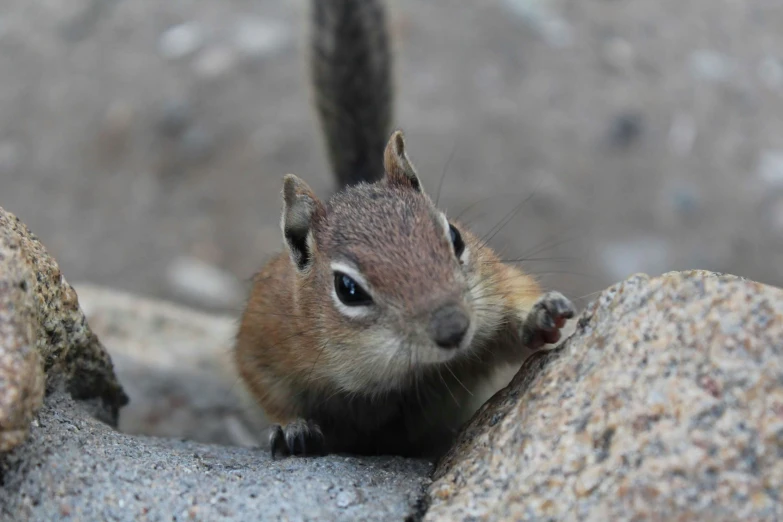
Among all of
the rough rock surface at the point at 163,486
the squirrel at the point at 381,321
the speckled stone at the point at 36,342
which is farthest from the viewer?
the squirrel at the point at 381,321

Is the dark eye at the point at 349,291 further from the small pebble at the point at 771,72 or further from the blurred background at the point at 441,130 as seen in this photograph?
the small pebble at the point at 771,72

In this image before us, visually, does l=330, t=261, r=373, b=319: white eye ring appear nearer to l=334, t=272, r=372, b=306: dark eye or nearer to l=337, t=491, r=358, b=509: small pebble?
l=334, t=272, r=372, b=306: dark eye

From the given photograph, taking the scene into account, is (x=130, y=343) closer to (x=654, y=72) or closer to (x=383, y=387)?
(x=383, y=387)

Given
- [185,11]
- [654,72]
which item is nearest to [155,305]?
[185,11]

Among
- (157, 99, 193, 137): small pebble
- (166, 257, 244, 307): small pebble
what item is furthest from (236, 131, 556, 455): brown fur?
(157, 99, 193, 137): small pebble

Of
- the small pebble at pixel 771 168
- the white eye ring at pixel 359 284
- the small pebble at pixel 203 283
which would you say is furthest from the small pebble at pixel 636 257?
the white eye ring at pixel 359 284

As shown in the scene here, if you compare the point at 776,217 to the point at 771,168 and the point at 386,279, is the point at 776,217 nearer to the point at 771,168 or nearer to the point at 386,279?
the point at 771,168
